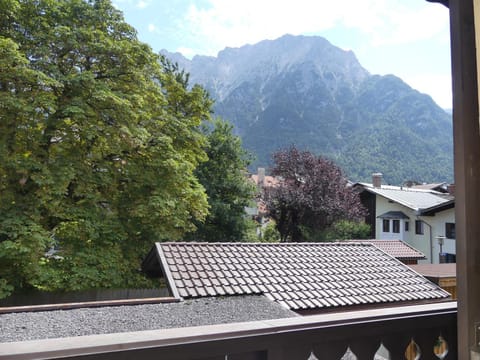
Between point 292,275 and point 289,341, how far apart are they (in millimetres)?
4941

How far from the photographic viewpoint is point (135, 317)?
4.04 m

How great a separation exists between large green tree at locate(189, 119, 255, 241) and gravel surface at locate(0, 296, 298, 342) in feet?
23.4

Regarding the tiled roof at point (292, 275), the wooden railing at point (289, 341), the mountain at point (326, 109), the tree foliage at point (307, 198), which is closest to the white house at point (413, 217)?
the tree foliage at point (307, 198)

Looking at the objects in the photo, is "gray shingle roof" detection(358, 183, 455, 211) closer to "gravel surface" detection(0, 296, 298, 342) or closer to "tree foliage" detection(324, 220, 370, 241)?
"tree foliage" detection(324, 220, 370, 241)

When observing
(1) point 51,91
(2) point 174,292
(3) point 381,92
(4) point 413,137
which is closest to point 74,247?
(1) point 51,91

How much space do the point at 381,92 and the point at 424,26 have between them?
46.5 meters

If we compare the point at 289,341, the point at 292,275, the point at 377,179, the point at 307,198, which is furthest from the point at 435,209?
the point at 289,341

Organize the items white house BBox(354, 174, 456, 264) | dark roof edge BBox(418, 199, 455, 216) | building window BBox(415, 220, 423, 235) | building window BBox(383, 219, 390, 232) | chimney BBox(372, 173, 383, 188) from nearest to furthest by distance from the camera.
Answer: dark roof edge BBox(418, 199, 455, 216), white house BBox(354, 174, 456, 264), building window BBox(415, 220, 423, 235), building window BBox(383, 219, 390, 232), chimney BBox(372, 173, 383, 188)

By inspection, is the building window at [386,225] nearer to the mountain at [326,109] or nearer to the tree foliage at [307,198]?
the tree foliage at [307,198]

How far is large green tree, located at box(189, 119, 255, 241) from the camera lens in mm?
11844

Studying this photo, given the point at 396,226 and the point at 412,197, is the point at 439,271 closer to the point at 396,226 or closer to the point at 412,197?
the point at 396,226

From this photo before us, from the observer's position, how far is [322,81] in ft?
156

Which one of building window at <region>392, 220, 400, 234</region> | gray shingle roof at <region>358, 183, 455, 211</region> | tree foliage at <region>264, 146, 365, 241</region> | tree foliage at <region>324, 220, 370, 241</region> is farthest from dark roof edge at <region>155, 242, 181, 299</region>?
building window at <region>392, 220, 400, 234</region>

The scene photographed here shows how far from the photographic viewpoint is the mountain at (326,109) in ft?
91.8
